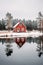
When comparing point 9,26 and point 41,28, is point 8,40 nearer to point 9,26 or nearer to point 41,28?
point 9,26

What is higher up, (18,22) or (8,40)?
(18,22)

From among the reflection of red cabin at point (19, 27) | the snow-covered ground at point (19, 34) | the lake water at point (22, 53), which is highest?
the reflection of red cabin at point (19, 27)

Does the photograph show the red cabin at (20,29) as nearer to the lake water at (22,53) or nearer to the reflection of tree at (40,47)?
the lake water at (22,53)

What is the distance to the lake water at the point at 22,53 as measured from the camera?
252 cm

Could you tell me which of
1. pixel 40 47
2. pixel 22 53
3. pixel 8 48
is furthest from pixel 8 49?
pixel 40 47

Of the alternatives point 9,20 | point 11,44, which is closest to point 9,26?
point 9,20

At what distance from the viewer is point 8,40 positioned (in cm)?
256

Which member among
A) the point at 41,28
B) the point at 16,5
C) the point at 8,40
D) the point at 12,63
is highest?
the point at 16,5

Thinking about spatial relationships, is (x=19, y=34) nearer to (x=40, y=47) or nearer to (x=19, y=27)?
(x=19, y=27)

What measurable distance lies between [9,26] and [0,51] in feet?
1.31

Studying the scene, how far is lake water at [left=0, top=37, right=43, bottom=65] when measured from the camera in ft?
8.25

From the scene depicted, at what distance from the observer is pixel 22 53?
255 cm

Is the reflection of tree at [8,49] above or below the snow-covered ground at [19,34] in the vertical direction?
below

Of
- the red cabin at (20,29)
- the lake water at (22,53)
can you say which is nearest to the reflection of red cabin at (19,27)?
the red cabin at (20,29)
